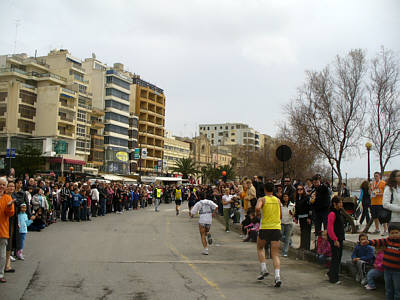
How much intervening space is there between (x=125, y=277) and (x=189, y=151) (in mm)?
108577

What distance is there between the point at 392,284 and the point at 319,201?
4.03 m

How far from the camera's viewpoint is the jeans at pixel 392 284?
232 inches

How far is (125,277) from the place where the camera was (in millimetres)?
7703

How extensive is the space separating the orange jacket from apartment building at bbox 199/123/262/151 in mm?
136778

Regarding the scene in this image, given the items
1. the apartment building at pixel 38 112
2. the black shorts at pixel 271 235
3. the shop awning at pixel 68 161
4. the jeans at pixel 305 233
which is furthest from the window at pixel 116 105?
the black shorts at pixel 271 235

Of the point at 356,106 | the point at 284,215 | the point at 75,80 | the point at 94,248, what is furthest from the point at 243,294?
the point at 75,80

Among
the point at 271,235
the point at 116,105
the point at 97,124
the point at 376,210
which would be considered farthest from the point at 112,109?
the point at 271,235

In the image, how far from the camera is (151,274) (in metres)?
8.05

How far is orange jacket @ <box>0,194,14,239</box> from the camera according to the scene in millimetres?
7180

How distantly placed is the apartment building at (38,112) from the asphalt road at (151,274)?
47.6 m

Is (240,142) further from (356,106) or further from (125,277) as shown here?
(125,277)

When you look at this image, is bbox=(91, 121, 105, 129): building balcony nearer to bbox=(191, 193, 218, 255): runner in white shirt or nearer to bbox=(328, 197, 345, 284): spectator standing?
bbox=(191, 193, 218, 255): runner in white shirt

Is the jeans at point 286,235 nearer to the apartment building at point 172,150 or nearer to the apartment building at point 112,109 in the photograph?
the apartment building at point 112,109

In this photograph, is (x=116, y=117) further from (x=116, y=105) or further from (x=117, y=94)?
(x=117, y=94)
